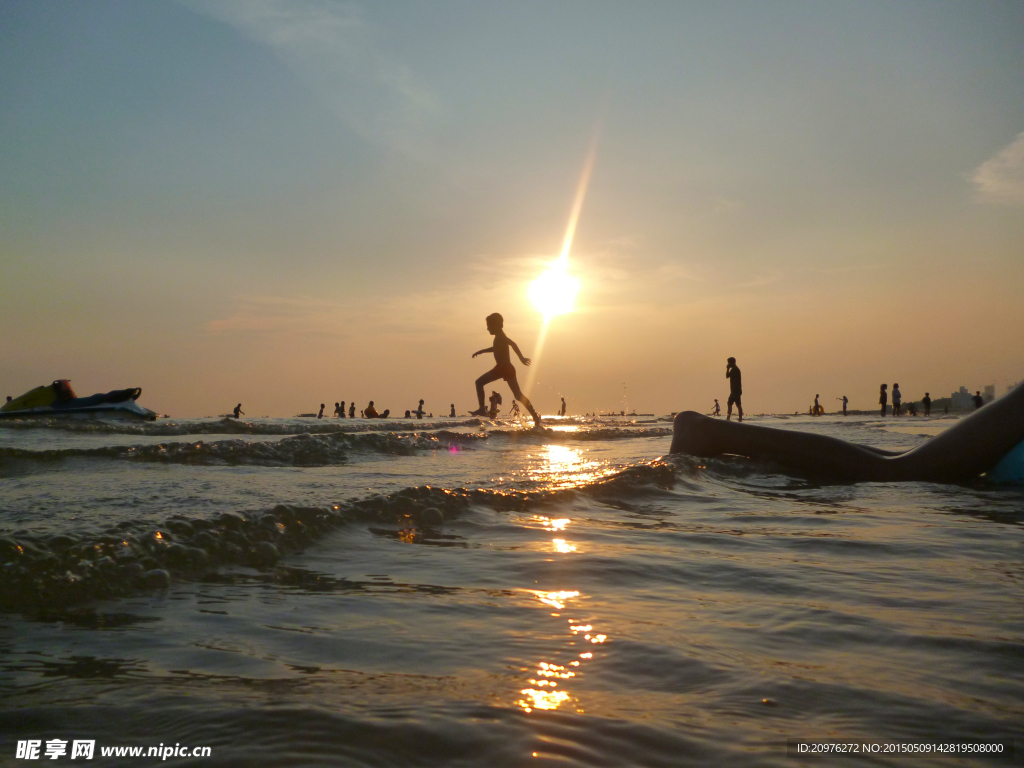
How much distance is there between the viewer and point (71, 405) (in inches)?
627

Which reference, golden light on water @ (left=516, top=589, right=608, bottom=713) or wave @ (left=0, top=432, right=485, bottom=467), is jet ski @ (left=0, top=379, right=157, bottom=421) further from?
golden light on water @ (left=516, top=589, right=608, bottom=713)

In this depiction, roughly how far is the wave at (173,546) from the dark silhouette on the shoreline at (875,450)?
8.26 feet

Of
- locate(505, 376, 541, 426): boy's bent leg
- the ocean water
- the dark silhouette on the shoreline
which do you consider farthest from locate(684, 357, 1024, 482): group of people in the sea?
locate(505, 376, 541, 426): boy's bent leg

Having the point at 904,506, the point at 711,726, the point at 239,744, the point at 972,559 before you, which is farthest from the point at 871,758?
the point at 904,506

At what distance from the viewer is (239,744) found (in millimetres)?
1277

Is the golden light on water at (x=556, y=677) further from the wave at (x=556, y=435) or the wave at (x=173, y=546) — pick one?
the wave at (x=556, y=435)

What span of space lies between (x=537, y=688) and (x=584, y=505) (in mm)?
2866

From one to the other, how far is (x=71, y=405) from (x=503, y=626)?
1698 cm

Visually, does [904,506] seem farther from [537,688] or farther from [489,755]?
[489,755]

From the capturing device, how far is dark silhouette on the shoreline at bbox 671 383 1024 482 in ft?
15.3

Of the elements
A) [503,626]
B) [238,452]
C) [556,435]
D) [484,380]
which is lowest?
[503,626]

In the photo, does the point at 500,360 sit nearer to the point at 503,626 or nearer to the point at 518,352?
the point at 518,352

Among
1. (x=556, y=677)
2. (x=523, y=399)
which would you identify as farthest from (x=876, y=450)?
(x=523, y=399)

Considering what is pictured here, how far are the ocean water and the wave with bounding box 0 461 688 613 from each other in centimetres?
1
